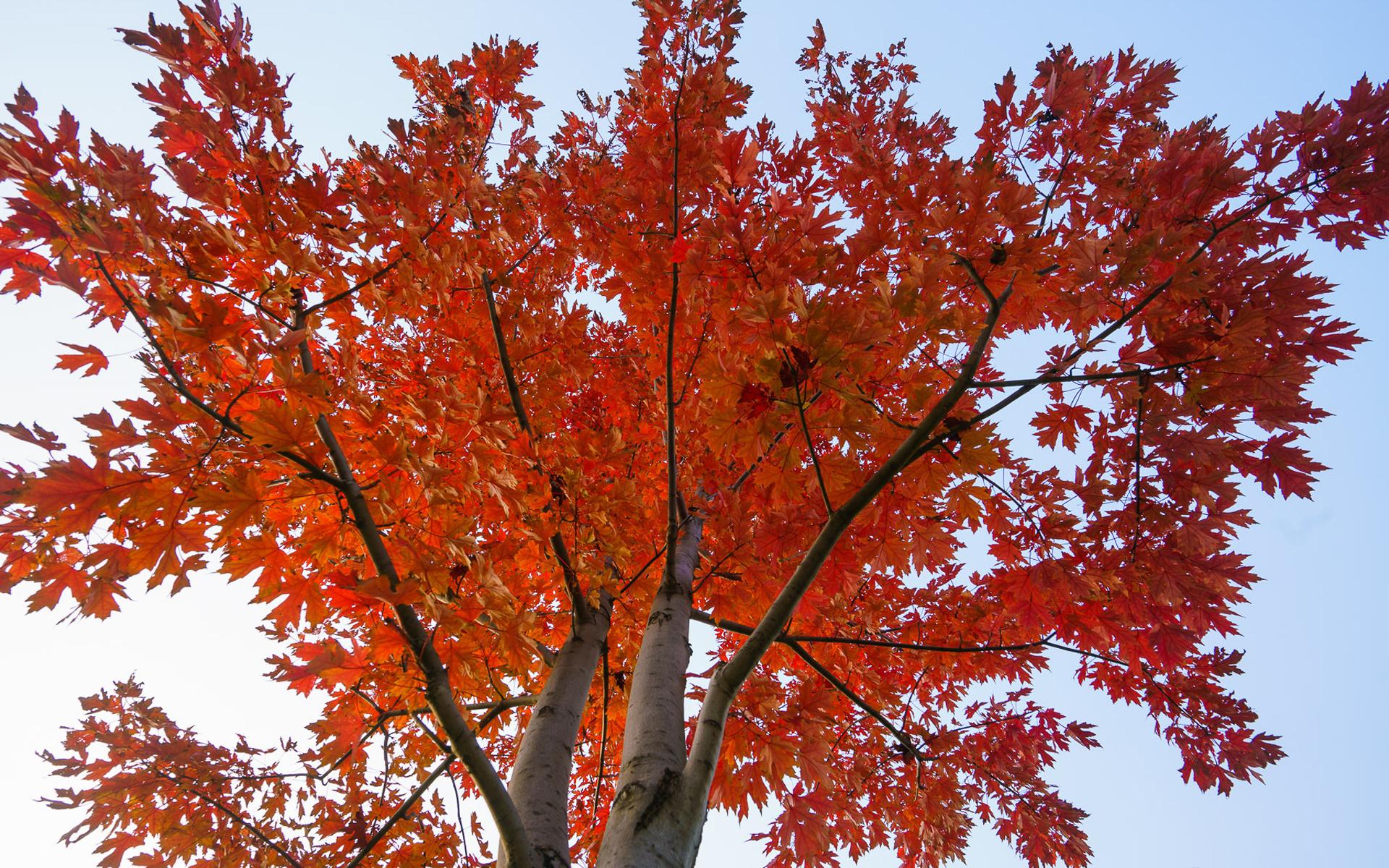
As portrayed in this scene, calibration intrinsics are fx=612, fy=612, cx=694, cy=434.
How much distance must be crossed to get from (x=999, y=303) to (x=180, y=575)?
2.49m

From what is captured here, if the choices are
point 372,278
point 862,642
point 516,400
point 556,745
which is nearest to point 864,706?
point 862,642

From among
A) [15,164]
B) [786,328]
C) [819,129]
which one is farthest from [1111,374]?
[15,164]

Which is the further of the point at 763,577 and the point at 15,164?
the point at 763,577

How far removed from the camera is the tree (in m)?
1.71

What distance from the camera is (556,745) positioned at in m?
2.47

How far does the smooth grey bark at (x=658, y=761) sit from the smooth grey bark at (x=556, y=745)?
292 millimetres

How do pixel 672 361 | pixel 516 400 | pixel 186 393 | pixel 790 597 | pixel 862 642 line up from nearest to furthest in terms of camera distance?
pixel 186 393, pixel 790 597, pixel 862 642, pixel 672 361, pixel 516 400

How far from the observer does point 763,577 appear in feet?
9.39

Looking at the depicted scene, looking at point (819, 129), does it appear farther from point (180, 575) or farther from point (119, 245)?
point (180, 575)

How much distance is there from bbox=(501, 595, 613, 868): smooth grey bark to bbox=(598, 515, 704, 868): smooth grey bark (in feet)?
0.96

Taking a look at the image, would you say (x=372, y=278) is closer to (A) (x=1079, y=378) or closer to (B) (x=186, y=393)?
(B) (x=186, y=393)

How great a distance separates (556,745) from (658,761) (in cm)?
67

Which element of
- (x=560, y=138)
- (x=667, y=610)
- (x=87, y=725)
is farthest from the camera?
(x=560, y=138)

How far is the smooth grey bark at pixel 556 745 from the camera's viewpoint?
2141 mm
